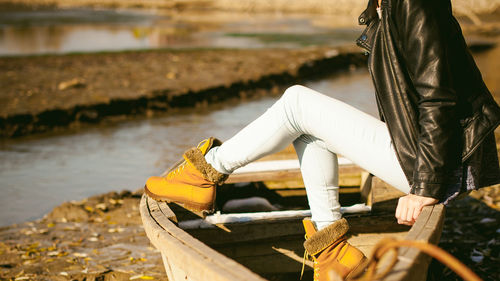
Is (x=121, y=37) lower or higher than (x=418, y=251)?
lower

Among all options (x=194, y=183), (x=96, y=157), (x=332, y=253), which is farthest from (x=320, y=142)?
(x=96, y=157)

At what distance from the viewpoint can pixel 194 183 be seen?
268cm

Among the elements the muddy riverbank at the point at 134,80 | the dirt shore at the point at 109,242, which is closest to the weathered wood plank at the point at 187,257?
the dirt shore at the point at 109,242

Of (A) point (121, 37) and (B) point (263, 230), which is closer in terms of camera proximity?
(B) point (263, 230)

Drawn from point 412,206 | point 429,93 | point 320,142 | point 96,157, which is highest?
point 429,93

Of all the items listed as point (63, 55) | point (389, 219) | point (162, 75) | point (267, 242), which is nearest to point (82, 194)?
point (267, 242)

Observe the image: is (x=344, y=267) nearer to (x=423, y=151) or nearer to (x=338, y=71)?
(x=423, y=151)

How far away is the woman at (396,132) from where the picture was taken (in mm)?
2119

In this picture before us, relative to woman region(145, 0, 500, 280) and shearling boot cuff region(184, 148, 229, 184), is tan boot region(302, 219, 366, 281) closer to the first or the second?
woman region(145, 0, 500, 280)

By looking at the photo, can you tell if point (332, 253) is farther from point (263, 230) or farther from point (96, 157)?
point (96, 157)

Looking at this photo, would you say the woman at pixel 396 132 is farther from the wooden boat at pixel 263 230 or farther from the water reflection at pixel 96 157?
the water reflection at pixel 96 157

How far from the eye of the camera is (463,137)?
221 centimetres

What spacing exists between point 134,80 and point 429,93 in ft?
28.6

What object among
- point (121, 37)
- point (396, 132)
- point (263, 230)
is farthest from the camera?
point (121, 37)
